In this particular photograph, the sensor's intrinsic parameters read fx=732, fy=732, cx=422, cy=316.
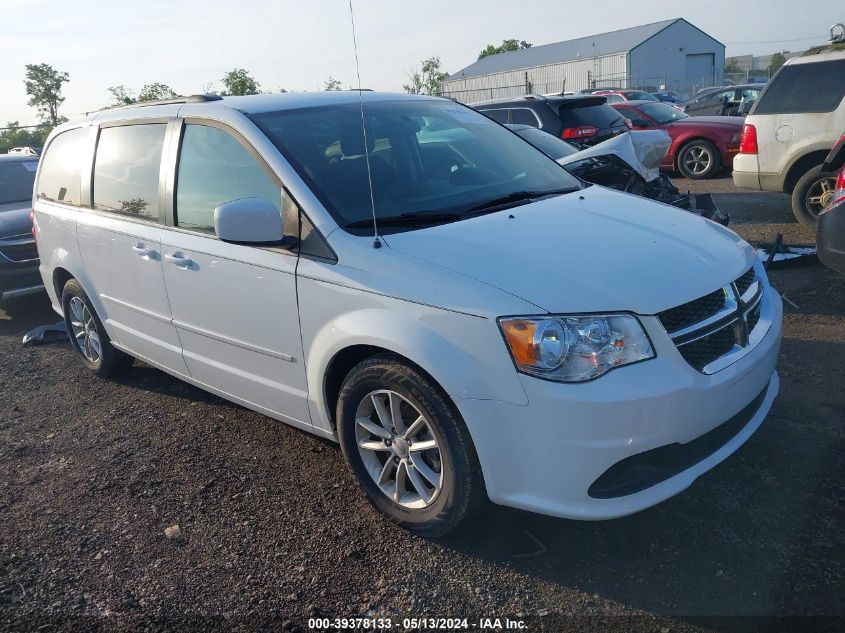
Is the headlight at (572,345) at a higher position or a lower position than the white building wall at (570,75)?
lower

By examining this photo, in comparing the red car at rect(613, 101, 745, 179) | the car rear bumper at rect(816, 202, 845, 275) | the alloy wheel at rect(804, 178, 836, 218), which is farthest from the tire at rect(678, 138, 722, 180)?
the car rear bumper at rect(816, 202, 845, 275)

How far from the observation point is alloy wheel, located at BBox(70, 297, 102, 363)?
17.4ft

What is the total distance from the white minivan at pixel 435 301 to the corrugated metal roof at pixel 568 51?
5640 cm

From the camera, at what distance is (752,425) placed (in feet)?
10.2

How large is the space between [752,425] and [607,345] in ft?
3.16

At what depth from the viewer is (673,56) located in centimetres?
5731

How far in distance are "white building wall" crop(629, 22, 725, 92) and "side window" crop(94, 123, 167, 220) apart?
52329mm

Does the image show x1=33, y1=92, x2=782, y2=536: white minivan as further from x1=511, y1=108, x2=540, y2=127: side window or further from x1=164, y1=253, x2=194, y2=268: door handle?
x1=511, y1=108, x2=540, y2=127: side window

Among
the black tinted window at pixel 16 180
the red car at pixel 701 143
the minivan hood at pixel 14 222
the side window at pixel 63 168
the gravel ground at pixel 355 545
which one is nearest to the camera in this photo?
the gravel ground at pixel 355 545

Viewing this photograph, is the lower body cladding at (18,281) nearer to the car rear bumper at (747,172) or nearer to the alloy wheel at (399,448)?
the alloy wheel at (399,448)

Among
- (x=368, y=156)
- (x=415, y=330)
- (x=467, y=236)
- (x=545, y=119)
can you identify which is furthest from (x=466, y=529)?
(x=545, y=119)

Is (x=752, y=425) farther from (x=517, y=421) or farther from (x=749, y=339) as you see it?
(x=517, y=421)

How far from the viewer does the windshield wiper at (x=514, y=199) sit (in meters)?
3.49

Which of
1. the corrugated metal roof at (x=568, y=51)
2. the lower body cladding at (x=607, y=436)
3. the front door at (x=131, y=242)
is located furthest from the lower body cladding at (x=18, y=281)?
the corrugated metal roof at (x=568, y=51)
